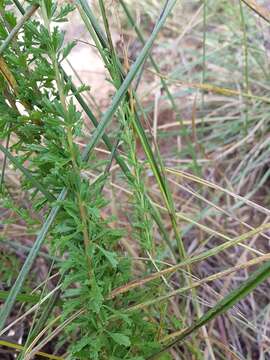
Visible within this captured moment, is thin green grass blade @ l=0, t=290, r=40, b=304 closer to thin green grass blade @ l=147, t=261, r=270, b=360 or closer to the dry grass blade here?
thin green grass blade @ l=147, t=261, r=270, b=360

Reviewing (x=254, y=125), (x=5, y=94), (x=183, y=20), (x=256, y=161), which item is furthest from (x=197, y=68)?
(x=5, y=94)

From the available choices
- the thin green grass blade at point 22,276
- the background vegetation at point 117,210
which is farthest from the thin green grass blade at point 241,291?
the thin green grass blade at point 22,276

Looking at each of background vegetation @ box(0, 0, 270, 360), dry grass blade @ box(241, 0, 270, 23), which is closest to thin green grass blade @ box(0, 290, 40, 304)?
background vegetation @ box(0, 0, 270, 360)

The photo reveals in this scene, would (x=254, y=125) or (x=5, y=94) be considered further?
(x=254, y=125)

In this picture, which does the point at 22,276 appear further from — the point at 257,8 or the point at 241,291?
the point at 257,8

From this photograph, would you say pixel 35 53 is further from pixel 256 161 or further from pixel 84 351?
pixel 256 161

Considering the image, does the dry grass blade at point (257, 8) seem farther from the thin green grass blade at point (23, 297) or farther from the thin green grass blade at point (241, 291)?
the thin green grass blade at point (23, 297)

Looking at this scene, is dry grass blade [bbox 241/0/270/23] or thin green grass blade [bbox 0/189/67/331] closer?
thin green grass blade [bbox 0/189/67/331]

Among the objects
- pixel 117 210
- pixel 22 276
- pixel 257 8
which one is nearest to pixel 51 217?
pixel 22 276

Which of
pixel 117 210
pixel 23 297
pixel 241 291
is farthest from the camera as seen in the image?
pixel 117 210
